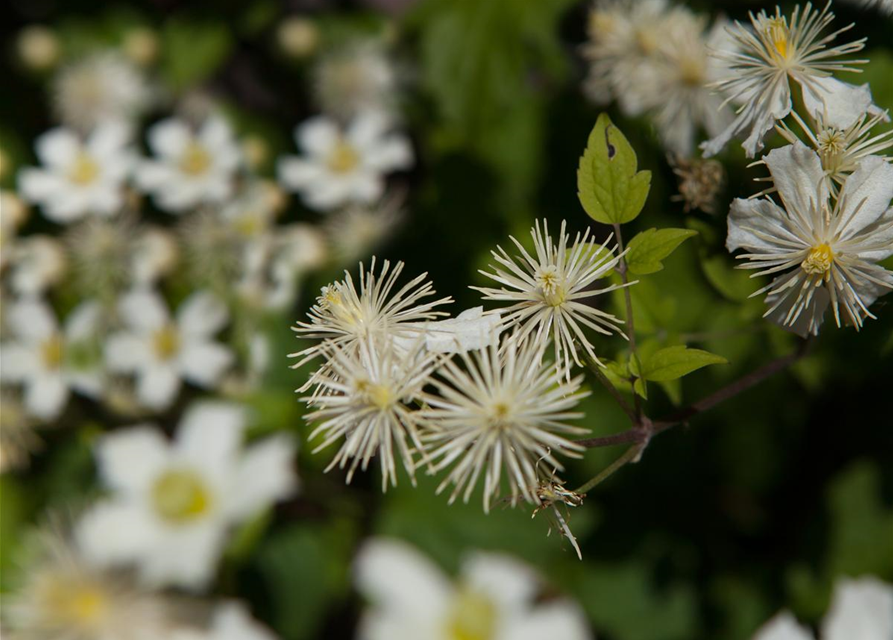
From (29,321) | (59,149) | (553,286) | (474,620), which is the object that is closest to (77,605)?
(29,321)

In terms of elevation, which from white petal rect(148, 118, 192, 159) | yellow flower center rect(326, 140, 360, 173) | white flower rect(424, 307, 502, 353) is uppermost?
white petal rect(148, 118, 192, 159)

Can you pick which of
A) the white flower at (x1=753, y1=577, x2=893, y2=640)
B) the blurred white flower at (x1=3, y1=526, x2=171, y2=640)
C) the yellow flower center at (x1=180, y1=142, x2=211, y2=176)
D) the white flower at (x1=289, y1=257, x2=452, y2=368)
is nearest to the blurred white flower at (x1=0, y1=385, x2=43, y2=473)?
the blurred white flower at (x1=3, y1=526, x2=171, y2=640)

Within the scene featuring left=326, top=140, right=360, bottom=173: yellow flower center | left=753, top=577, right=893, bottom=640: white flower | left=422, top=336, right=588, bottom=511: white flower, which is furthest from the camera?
left=326, top=140, right=360, bottom=173: yellow flower center

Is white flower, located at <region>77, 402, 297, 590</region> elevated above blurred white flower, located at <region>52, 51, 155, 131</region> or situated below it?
below

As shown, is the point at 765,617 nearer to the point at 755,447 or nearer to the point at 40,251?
the point at 755,447

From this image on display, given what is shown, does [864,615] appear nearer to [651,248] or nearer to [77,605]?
[651,248]

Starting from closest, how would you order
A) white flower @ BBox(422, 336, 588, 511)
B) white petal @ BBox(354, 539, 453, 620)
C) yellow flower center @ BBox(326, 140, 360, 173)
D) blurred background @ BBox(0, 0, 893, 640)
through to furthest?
1. white flower @ BBox(422, 336, 588, 511)
2. blurred background @ BBox(0, 0, 893, 640)
3. white petal @ BBox(354, 539, 453, 620)
4. yellow flower center @ BBox(326, 140, 360, 173)

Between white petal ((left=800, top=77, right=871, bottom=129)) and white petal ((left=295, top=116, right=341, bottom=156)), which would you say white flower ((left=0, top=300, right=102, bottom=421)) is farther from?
white petal ((left=800, top=77, right=871, bottom=129))

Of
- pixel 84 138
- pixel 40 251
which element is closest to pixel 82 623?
pixel 40 251
